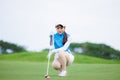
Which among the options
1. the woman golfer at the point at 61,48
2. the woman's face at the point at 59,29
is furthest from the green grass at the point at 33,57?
the woman's face at the point at 59,29

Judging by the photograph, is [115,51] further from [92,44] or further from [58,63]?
[58,63]

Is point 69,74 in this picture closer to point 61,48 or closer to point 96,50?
point 61,48

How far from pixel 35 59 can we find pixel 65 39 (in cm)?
625

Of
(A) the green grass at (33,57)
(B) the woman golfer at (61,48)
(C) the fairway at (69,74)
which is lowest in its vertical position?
(C) the fairway at (69,74)

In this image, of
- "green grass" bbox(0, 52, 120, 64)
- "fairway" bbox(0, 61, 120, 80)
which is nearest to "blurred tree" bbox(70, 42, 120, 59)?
"green grass" bbox(0, 52, 120, 64)

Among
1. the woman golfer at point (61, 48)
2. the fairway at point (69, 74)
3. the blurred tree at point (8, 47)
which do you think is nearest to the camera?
the fairway at point (69, 74)

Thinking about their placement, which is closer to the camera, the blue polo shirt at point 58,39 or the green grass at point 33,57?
the blue polo shirt at point 58,39

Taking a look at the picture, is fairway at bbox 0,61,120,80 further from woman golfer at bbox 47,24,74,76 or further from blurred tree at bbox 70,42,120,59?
blurred tree at bbox 70,42,120,59

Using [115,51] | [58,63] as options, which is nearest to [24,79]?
[58,63]

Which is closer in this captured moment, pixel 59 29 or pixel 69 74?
pixel 59 29

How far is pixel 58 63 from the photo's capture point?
5.07m

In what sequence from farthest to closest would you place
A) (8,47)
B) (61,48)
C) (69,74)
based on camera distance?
(8,47) → (69,74) → (61,48)

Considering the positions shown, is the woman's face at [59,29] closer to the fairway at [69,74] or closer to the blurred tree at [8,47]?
the fairway at [69,74]

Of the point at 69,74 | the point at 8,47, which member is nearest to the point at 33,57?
the point at 8,47
